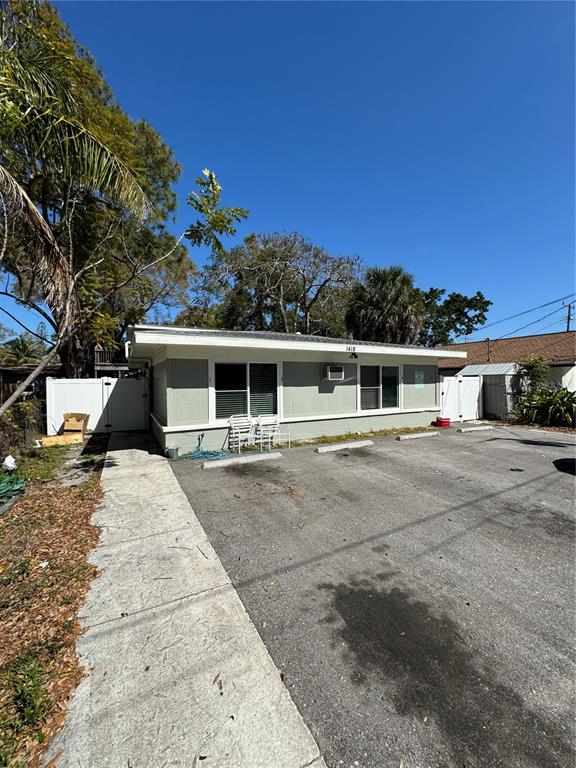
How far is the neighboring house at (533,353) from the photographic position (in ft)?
47.4

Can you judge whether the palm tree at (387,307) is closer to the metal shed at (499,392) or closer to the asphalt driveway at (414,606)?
the metal shed at (499,392)

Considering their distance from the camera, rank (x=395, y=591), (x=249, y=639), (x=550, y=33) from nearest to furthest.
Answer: (x=249, y=639) → (x=395, y=591) → (x=550, y=33)

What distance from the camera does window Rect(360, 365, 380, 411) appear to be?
1047 centimetres

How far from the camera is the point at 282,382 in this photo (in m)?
8.89

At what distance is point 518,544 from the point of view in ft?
12.2

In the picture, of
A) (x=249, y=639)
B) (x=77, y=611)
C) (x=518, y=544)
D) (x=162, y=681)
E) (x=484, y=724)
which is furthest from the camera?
(x=518, y=544)

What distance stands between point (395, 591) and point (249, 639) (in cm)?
134

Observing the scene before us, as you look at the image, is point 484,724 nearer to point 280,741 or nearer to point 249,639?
point 280,741

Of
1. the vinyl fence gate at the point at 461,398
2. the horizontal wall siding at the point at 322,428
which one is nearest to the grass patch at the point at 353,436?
the horizontal wall siding at the point at 322,428

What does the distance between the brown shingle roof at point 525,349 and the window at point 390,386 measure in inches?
217

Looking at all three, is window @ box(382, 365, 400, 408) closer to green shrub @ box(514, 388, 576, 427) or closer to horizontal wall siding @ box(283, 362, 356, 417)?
horizontal wall siding @ box(283, 362, 356, 417)

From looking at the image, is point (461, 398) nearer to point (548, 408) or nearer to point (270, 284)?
point (548, 408)

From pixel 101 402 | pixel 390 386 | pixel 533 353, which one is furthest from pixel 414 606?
pixel 533 353

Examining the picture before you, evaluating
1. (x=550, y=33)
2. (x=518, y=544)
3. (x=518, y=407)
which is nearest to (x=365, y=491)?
(x=518, y=544)
